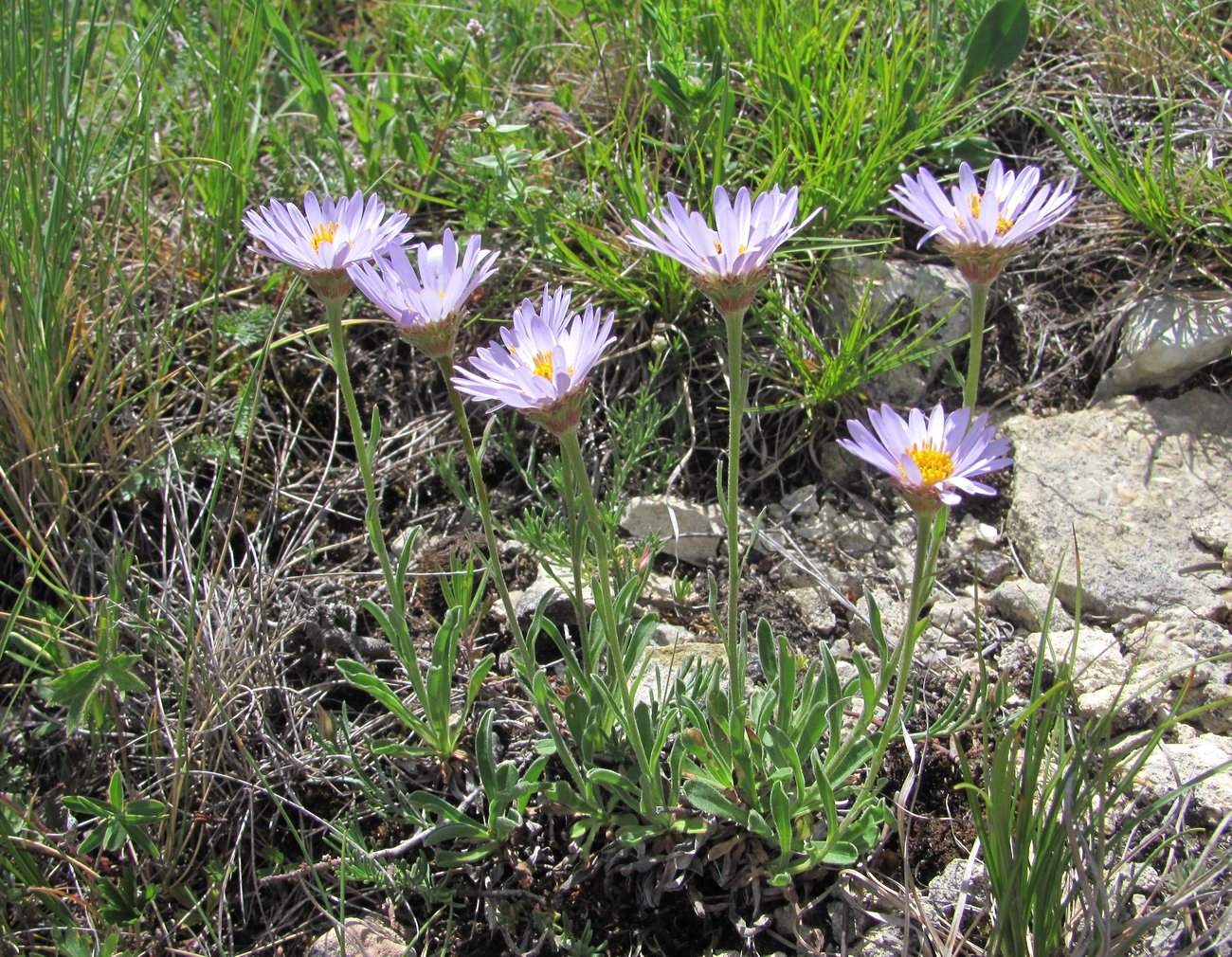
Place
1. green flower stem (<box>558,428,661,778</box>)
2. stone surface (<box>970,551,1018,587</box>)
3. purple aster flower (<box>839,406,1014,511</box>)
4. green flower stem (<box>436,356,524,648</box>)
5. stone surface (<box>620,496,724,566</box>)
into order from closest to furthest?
1. purple aster flower (<box>839,406,1014,511</box>)
2. green flower stem (<box>558,428,661,778</box>)
3. green flower stem (<box>436,356,524,648</box>)
4. stone surface (<box>970,551,1018,587</box>)
5. stone surface (<box>620,496,724,566</box>)

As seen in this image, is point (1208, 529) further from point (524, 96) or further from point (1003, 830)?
point (524, 96)

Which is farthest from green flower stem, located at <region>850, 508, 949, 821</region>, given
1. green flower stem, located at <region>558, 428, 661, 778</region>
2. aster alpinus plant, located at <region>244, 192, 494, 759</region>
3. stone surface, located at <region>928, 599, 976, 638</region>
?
aster alpinus plant, located at <region>244, 192, 494, 759</region>

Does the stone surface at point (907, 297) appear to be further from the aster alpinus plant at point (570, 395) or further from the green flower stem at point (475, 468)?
the green flower stem at point (475, 468)

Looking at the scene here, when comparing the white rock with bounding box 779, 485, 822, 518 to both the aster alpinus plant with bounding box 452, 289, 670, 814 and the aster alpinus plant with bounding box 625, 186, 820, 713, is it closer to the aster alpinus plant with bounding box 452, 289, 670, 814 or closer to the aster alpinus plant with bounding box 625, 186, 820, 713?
the aster alpinus plant with bounding box 452, 289, 670, 814

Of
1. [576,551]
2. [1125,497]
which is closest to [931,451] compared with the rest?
[576,551]

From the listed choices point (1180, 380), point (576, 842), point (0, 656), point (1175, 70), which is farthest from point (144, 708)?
point (1175, 70)

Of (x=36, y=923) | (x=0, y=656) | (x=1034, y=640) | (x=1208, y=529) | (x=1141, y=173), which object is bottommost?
(x=36, y=923)
